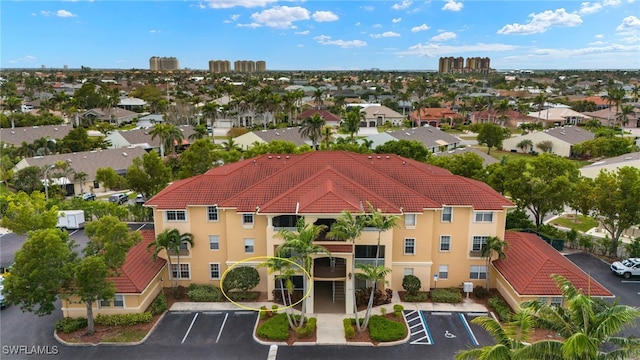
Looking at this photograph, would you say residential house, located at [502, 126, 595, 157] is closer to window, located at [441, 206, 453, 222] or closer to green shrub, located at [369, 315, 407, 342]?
window, located at [441, 206, 453, 222]

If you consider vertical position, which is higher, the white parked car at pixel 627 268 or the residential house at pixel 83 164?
the residential house at pixel 83 164

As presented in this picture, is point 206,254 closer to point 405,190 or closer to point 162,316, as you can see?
point 162,316

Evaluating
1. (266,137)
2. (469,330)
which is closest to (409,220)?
(469,330)

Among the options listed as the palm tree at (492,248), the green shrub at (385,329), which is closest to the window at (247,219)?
the green shrub at (385,329)

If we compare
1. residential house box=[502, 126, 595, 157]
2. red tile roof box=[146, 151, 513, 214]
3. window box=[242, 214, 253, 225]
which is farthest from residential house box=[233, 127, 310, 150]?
window box=[242, 214, 253, 225]

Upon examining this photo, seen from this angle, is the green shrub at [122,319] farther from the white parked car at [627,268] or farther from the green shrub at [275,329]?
the white parked car at [627,268]

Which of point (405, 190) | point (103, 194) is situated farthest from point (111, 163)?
point (405, 190)

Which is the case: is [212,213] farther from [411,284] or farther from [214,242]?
[411,284]
